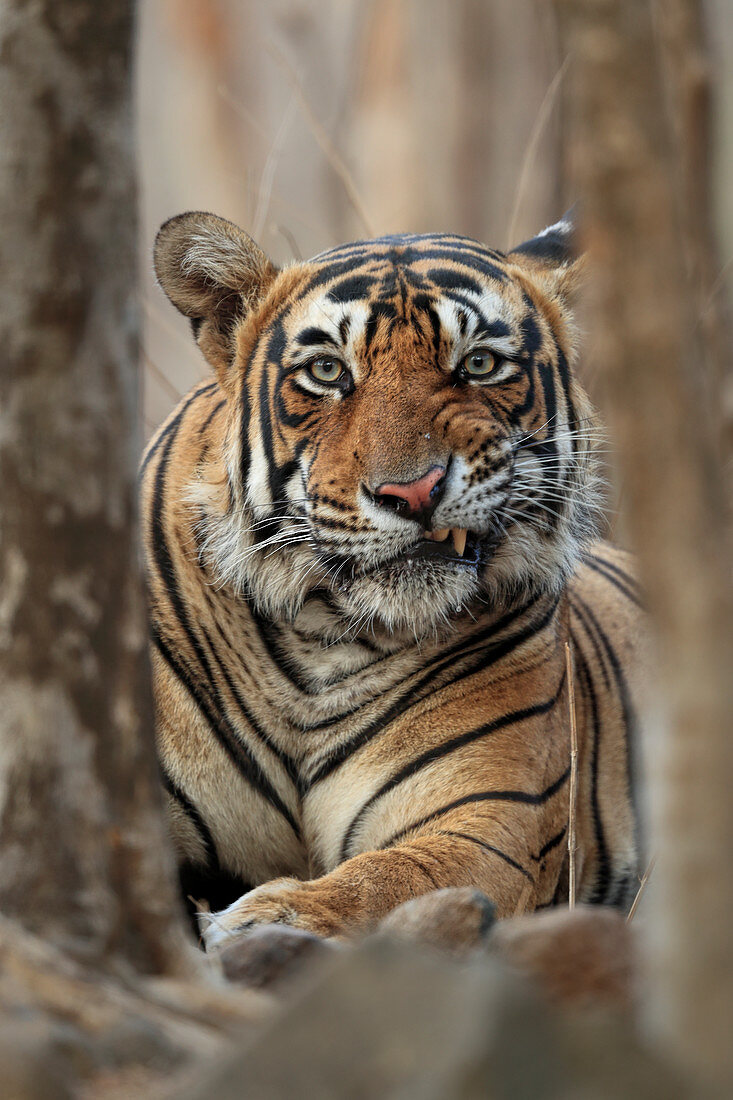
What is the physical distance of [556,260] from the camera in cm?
309

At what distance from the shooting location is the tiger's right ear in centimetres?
287

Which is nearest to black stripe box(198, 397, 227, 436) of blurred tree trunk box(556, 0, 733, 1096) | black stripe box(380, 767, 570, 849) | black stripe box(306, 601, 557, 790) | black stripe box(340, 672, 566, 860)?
black stripe box(306, 601, 557, 790)

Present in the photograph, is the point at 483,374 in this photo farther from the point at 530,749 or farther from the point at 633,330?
the point at 633,330

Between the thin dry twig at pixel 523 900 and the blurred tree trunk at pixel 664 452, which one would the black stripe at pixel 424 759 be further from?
the blurred tree trunk at pixel 664 452

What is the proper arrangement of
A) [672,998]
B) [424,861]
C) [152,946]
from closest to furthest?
[672,998] → [152,946] → [424,861]

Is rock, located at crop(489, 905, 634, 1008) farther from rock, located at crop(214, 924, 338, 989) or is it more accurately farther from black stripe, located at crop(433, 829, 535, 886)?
black stripe, located at crop(433, 829, 535, 886)

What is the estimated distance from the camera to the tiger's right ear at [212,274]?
2871 mm

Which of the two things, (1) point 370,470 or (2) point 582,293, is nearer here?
(1) point 370,470

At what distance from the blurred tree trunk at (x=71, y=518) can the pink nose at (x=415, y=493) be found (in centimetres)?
100

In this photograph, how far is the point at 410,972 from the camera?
96cm

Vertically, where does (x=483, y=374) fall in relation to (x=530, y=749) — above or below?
above

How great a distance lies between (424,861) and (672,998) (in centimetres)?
151

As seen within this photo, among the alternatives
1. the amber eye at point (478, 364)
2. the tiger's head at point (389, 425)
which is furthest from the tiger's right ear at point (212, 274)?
the amber eye at point (478, 364)

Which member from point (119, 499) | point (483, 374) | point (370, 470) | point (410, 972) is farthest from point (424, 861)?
point (410, 972)
